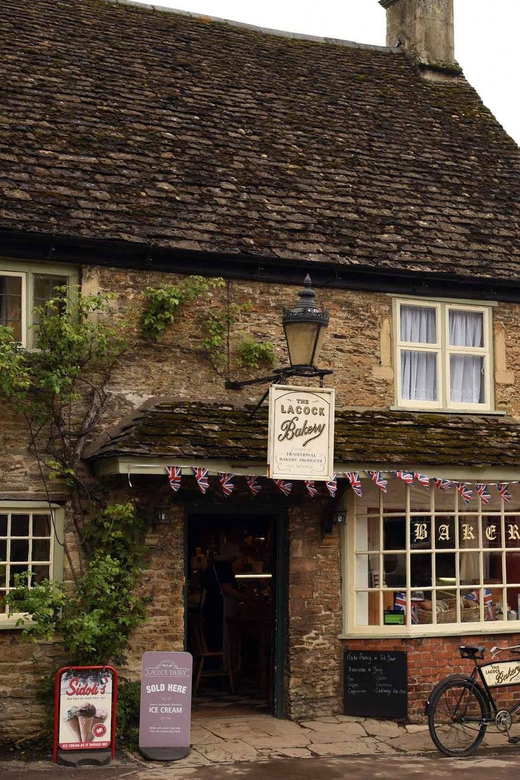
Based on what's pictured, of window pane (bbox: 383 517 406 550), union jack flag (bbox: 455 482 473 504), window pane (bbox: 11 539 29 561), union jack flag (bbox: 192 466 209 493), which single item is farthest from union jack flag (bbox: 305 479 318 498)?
window pane (bbox: 11 539 29 561)

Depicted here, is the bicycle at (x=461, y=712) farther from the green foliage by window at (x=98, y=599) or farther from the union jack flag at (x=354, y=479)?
the green foliage by window at (x=98, y=599)

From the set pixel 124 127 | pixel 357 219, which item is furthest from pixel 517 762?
pixel 124 127

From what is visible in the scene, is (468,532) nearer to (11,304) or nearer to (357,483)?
(357,483)

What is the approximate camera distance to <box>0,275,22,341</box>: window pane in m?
12.3

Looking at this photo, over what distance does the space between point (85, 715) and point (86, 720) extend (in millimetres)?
48

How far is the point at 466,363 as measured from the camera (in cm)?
1434

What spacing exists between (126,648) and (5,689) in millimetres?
1311

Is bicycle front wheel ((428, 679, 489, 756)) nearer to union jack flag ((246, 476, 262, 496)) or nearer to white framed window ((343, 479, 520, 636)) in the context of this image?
white framed window ((343, 479, 520, 636))

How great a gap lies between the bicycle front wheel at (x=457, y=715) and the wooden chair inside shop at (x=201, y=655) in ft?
12.3

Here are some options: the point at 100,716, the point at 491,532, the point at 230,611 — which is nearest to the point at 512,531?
the point at 491,532

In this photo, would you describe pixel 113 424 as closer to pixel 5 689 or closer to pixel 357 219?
pixel 5 689

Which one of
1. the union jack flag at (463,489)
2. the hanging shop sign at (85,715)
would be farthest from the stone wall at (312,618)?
the hanging shop sign at (85,715)

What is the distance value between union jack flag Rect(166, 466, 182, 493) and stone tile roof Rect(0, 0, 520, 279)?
2832mm

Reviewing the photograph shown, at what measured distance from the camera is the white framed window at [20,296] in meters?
12.3
